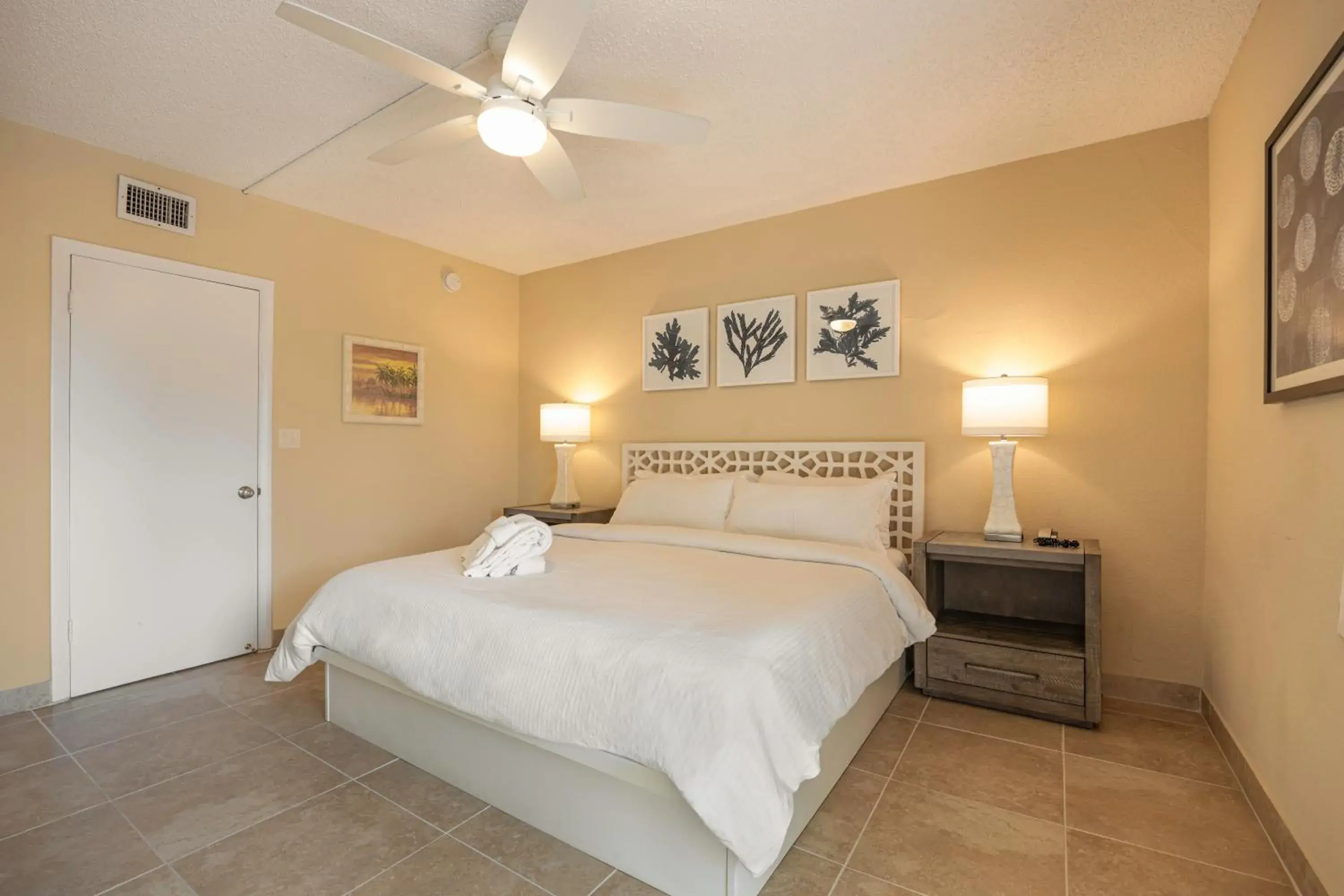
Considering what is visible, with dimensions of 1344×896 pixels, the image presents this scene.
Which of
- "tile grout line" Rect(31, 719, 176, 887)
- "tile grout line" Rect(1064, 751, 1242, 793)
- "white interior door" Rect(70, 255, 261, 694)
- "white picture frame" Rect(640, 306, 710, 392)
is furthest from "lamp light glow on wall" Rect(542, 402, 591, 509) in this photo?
"tile grout line" Rect(1064, 751, 1242, 793)

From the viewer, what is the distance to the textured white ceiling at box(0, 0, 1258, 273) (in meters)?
2.02

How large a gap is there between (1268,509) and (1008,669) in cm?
111

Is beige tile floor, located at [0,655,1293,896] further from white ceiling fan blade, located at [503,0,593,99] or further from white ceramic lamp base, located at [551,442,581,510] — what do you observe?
white ceiling fan blade, located at [503,0,593,99]

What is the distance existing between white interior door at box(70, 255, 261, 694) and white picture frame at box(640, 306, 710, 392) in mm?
2354

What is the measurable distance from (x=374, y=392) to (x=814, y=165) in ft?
10.0

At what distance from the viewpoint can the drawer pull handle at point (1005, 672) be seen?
257cm

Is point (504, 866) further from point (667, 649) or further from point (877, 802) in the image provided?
point (877, 802)

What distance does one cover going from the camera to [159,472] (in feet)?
10.3

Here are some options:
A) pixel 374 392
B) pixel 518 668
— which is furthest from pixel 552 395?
pixel 518 668

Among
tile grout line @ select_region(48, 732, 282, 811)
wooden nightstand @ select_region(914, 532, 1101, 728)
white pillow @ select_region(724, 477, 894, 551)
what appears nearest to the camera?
tile grout line @ select_region(48, 732, 282, 811)

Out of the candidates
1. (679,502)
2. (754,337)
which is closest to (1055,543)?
(679,502)

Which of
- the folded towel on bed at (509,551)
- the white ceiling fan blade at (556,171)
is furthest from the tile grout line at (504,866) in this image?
the white ceiling fan blade at (556,171)

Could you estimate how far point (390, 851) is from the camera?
1.76m

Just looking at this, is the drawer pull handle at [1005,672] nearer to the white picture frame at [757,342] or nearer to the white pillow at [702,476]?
the white pillow at [702,476]
